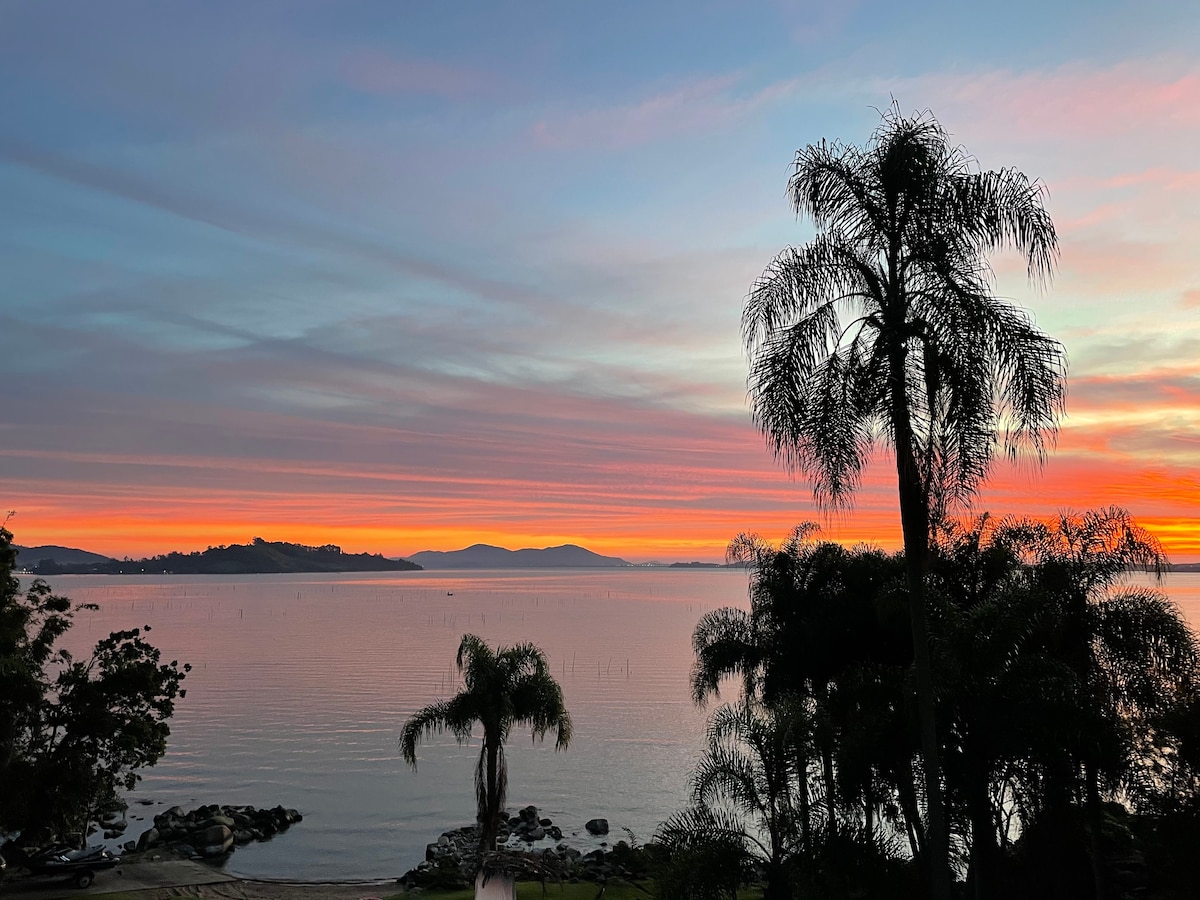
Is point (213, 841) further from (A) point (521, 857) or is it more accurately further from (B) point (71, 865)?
(A) point (521, 857)

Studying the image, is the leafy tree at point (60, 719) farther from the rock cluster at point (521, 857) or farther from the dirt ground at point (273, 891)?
the rock cluster at point (521, 857)

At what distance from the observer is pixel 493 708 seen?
2600 centimetres

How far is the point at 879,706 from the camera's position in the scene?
1598cm

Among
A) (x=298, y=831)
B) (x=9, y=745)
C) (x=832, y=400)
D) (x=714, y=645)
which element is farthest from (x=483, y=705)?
(x=298, y=831)

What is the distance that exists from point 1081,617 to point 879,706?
4.33 metres

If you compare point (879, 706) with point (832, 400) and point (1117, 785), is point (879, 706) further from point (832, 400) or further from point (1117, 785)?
point (832, 400)

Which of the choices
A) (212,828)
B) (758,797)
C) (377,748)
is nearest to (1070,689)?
(758,797)

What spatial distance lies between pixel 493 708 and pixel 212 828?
20.2m

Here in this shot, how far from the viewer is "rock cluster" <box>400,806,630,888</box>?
26225 millimetres

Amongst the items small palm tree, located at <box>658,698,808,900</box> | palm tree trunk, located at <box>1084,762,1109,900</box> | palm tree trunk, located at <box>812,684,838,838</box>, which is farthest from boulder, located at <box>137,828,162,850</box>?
palm tree trunk, located at <box>1084,762,1109,900</box>

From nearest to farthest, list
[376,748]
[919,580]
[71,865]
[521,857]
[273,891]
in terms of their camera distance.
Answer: [919,580] < [521,857] < [71,865] < [273,891] < [376,748]

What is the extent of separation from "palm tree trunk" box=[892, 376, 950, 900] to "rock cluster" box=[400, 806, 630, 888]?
12420 millimetres

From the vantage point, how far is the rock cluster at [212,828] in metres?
37.7

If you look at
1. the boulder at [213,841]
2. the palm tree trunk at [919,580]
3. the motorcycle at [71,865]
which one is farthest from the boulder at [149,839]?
the palm tree trunk at [919,580]
